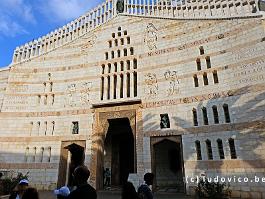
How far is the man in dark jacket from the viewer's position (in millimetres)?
3037

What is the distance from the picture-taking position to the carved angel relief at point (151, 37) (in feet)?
60.5

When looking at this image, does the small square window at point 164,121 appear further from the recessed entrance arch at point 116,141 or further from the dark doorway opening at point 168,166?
the recessed entrance arch at point 116,141

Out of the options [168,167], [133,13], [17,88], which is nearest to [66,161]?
[17,88]

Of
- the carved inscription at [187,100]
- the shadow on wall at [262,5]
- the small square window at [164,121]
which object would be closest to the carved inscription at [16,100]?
the carved inscription at [187,100]

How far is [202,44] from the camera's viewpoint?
54.2ft

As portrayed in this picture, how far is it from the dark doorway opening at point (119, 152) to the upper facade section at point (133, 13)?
9507mm

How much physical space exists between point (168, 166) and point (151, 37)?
10.6m

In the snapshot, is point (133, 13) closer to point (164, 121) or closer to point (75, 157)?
point (164, 121)

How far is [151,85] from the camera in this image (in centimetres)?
1722

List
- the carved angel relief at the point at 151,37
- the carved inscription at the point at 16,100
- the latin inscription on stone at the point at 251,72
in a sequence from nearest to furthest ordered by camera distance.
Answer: the latin inscription on stone at the point at 251,72 → the carved angel relief at the point at 151,37 → the carved inscription at the point at 16,100

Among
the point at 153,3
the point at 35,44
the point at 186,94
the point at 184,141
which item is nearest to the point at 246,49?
the point at 186,94

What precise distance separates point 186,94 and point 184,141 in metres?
3.28

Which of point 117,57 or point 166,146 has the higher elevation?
point 117,57

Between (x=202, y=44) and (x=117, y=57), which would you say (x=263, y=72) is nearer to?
(x=202, y=44)
